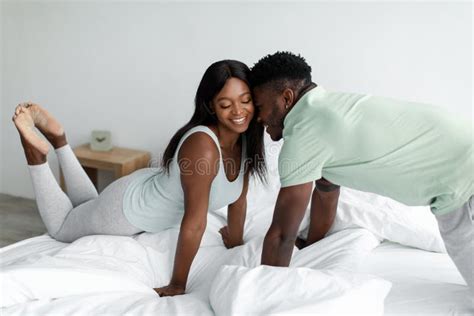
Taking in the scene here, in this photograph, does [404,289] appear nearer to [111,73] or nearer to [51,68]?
[111,73]

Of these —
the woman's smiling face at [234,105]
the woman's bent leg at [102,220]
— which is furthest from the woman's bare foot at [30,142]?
the woman's smiling face at [234,105]

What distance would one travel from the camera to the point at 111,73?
312cm

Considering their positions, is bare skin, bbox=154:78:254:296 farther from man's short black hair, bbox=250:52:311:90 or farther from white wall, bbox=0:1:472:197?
white wall, bbox=0:1:472:197

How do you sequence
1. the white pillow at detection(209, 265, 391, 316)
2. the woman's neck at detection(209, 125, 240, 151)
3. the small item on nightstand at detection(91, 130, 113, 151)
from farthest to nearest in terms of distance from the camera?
the small item on nightstand at detection(91, 130, 113, 151) < the woman's neck at detection(209, 125, 240, 151) < the white pillow at detection(209, 265, 391, 316)

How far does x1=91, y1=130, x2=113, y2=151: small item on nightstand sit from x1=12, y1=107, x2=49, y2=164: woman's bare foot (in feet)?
3.10

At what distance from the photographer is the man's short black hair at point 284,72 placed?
155 cm

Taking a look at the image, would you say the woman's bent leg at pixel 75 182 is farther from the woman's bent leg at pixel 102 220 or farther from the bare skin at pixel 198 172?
the bare skin at pixel 198 172

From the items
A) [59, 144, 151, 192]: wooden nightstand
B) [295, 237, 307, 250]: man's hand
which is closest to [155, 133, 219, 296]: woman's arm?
[295, 237, 307, 250]: man's hand

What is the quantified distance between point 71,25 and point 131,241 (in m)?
1.79

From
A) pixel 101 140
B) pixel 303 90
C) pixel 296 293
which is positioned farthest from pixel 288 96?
pixel 101 140

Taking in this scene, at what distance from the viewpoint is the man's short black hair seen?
155 cm

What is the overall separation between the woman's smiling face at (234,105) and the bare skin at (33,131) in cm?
82

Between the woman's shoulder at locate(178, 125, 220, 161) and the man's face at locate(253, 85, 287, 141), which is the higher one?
the man's face at locate(253, 85, 287, 141)

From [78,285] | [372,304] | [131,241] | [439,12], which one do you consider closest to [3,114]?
[131,241]
